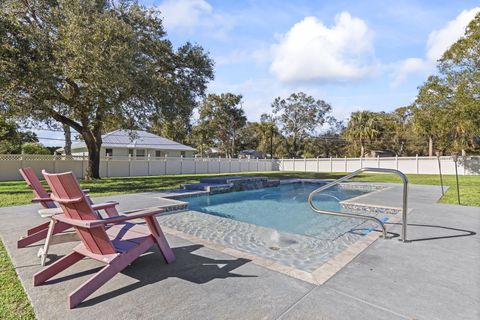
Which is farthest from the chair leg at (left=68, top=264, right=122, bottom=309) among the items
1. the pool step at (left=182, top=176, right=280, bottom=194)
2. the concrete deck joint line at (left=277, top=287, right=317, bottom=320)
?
the pool step at (left=182, top=176, right=280, bottom=194)

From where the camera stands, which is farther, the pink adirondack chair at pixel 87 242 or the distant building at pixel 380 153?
the distant building at pixel 380 153

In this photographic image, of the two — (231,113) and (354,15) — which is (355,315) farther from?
(231,113)

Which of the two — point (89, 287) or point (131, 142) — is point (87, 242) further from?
point (131, 142)

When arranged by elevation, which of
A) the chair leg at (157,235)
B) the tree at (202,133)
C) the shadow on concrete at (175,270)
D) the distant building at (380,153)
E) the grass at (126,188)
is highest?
the tree at (202,133)

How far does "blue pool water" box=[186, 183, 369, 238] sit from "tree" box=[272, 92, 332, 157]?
29.7 metres

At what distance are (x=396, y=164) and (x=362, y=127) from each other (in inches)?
379

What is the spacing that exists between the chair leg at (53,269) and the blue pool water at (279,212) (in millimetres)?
4691

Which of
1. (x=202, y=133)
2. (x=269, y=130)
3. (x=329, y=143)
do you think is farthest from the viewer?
(x=329, y=143)

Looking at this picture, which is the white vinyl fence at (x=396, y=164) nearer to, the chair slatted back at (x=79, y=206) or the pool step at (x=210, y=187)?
the pool step at (x=210, y=187)

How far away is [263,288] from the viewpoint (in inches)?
114

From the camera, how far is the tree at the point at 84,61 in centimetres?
938

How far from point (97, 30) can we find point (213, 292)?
1005 centimetres

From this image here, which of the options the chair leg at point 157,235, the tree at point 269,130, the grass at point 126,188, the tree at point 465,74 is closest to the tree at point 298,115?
the tree at point 269,130

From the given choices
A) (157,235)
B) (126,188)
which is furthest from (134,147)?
(157,235)
